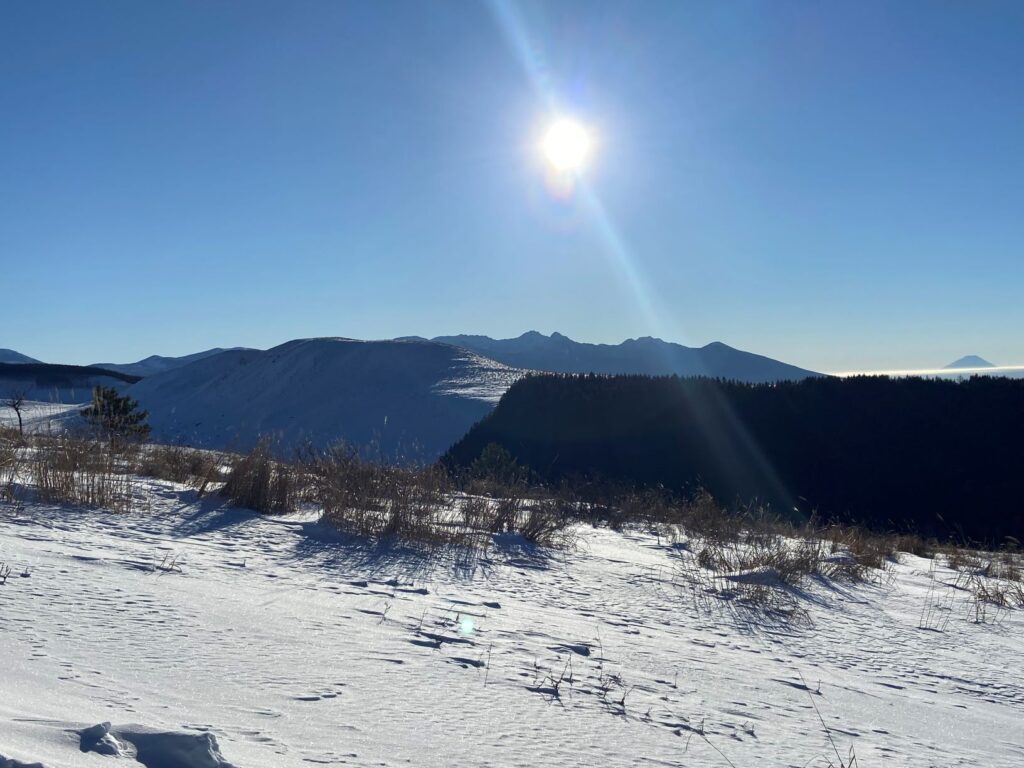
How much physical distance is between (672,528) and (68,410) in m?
42.0

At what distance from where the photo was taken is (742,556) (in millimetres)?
5117

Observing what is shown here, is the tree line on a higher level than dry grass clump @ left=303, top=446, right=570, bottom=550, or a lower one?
higher

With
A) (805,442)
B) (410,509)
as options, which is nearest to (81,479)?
(410,509)

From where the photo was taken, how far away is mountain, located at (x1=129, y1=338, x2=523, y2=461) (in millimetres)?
33406

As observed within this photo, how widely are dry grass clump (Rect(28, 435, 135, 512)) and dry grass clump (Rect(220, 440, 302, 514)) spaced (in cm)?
61

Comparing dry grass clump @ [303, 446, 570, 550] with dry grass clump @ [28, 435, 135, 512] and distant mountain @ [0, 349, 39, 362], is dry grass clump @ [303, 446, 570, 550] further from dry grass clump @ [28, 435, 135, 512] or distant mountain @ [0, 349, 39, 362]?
distant mountain @ [0, 349, 39, 362]

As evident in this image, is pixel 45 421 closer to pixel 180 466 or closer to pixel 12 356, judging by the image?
pixel 180 466

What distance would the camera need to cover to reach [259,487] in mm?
4785

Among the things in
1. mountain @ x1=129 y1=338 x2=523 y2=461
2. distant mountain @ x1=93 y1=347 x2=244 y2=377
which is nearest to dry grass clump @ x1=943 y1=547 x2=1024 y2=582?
mountain @ x1=129 y1=338 x2=523 y2=461

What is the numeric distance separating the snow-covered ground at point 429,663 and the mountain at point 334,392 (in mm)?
24285

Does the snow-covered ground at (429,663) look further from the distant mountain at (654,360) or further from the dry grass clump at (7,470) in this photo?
the distant mountain at (654,360)

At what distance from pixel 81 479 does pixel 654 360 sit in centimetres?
9893

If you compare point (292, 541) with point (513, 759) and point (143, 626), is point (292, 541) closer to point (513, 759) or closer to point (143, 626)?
point (143, 626)

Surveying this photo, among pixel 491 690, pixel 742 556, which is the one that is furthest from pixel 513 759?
pixel 742 556
